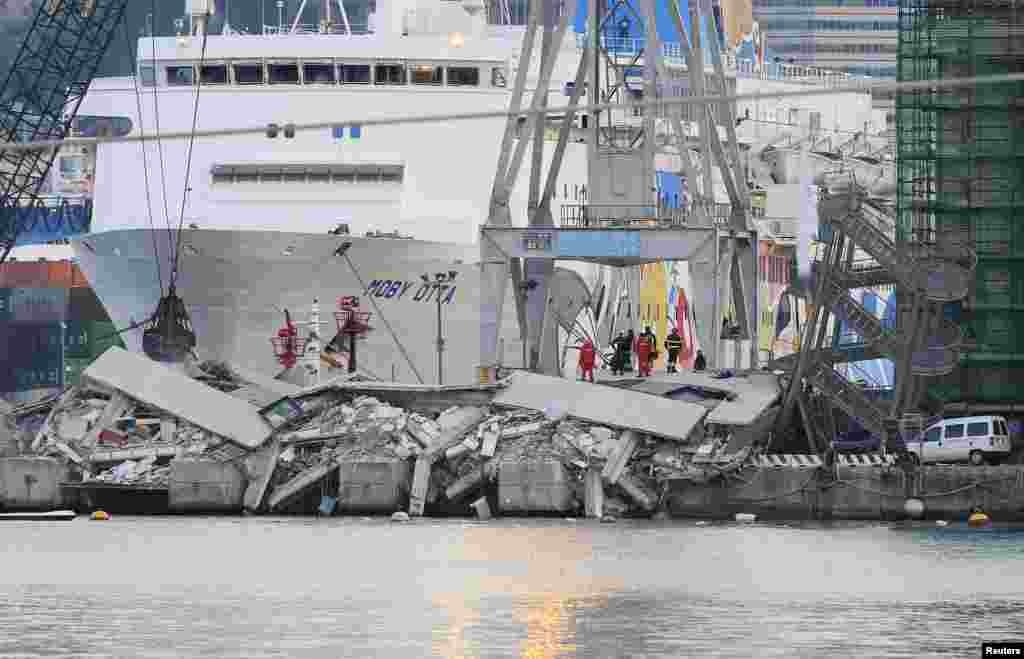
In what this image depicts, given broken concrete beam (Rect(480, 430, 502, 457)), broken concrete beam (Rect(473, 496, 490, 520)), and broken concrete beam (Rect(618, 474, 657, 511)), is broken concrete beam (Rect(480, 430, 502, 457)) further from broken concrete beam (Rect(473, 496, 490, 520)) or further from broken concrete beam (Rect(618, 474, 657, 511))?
broken concrete beam (Rect(618, 474, 657, 511))

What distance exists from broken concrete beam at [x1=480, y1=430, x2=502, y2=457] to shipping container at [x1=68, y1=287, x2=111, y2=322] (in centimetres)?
5767

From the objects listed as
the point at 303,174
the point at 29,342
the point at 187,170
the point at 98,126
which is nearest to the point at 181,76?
the point at 187,170

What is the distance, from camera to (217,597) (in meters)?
39.0

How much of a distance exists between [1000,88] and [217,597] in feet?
102

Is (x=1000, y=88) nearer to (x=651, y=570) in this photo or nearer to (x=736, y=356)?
(x=736, y=356)

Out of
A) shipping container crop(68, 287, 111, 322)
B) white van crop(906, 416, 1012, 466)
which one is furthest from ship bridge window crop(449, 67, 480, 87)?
shipping container crop(68, 287, 111, 322)

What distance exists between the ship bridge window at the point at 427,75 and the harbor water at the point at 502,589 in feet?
83.7

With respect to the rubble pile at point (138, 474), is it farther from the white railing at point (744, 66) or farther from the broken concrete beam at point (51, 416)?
the white railing at point (744, 66)

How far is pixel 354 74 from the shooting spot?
7919cm

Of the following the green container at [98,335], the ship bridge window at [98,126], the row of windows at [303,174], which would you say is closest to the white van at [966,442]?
the row of windows at [303,174]

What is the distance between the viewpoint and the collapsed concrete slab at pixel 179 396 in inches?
2299

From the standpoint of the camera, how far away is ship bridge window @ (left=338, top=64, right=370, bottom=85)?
7906cm

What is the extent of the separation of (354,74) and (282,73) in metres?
1.91

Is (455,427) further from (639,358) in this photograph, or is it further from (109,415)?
(639,358)
